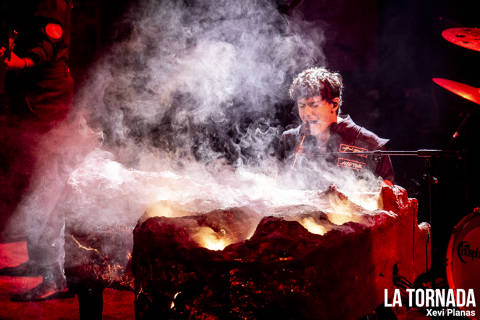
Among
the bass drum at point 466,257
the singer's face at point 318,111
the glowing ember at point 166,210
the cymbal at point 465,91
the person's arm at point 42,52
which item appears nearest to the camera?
the glowing ember at point 166,210

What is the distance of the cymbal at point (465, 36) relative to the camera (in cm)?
370

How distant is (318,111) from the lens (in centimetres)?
484

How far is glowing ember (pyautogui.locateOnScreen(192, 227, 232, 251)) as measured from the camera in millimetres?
1960

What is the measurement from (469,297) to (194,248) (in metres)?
2.98

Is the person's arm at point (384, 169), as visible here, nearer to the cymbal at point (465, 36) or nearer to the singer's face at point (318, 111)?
the singer's face at point (318, 111)

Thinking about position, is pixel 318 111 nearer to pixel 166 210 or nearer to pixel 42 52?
pixel 166 210

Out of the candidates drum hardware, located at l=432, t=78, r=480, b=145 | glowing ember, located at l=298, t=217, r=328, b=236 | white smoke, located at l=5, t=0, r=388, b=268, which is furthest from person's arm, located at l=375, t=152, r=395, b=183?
glowing ember, located at l=298, t=217, r=328, b=236

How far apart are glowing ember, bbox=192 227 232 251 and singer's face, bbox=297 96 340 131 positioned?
3.27 metres

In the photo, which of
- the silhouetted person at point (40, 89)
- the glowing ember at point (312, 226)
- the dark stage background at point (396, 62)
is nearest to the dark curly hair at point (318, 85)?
the dark stage background at point (396, 62)

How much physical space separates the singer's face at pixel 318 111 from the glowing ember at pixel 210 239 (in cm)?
327

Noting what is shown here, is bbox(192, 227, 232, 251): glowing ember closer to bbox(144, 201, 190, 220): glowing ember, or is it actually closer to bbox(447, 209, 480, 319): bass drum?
bbox(144, 201, 190, 220): glowing ember

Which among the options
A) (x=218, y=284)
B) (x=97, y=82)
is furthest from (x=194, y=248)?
(x=97, y=82)

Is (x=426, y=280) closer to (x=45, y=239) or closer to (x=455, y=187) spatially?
(x=455, y=187)

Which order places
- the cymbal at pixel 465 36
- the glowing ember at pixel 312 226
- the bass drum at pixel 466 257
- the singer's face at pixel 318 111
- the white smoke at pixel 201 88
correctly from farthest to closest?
the white smoke at pixel 201 88 < the singer's face at pixel 318 111 < the cymbal at pixel 465 36 < the bass drum at pixel 466 257 < the glowing ember at pixel 312 226
